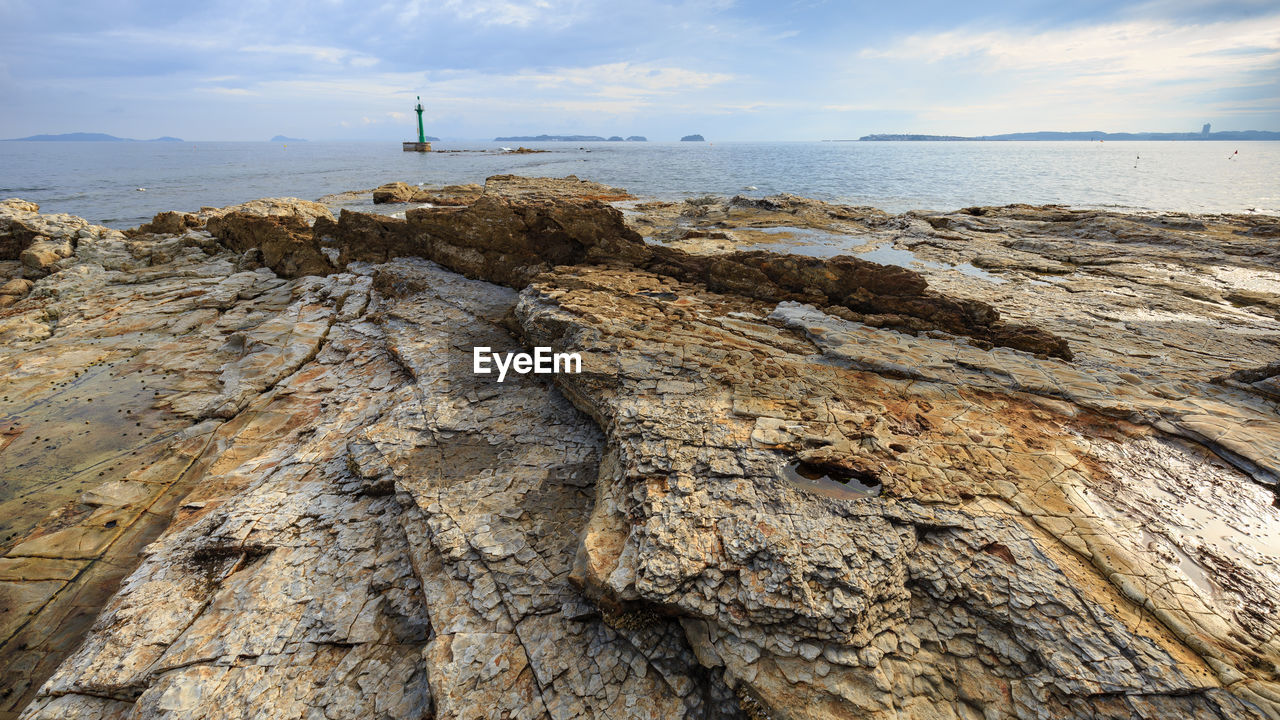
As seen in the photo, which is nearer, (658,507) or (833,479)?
(658,507)

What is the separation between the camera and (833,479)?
211 inches

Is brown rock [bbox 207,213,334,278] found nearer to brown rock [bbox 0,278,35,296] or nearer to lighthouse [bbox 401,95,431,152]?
brown rock [bbox 0,278,35,296]

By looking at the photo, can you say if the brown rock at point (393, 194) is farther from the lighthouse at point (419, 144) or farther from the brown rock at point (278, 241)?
the lighthouse at point (419, 144)

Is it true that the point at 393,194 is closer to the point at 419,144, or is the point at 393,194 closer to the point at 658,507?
the point at 658,507

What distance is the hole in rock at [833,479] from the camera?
515 cm

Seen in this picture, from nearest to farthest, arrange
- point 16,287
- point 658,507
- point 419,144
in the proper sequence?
point 658,507, point 16,287, point 419,144

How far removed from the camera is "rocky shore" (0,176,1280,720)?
4012mm

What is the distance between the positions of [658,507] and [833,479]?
202 cm

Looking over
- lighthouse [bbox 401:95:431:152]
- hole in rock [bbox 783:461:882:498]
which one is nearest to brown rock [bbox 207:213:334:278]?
hole in rock [bbox 783:461:882:498]

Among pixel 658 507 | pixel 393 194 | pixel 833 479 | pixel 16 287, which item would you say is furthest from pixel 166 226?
pixel 833 479

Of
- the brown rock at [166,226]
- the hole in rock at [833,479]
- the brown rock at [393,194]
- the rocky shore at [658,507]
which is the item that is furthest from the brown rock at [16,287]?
the hole in rock at [833,479]

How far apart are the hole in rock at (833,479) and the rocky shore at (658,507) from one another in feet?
0.14

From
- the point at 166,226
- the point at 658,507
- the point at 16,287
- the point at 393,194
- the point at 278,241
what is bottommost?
the point at 658,507

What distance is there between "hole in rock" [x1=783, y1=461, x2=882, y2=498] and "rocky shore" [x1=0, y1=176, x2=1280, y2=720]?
0.14 feet
